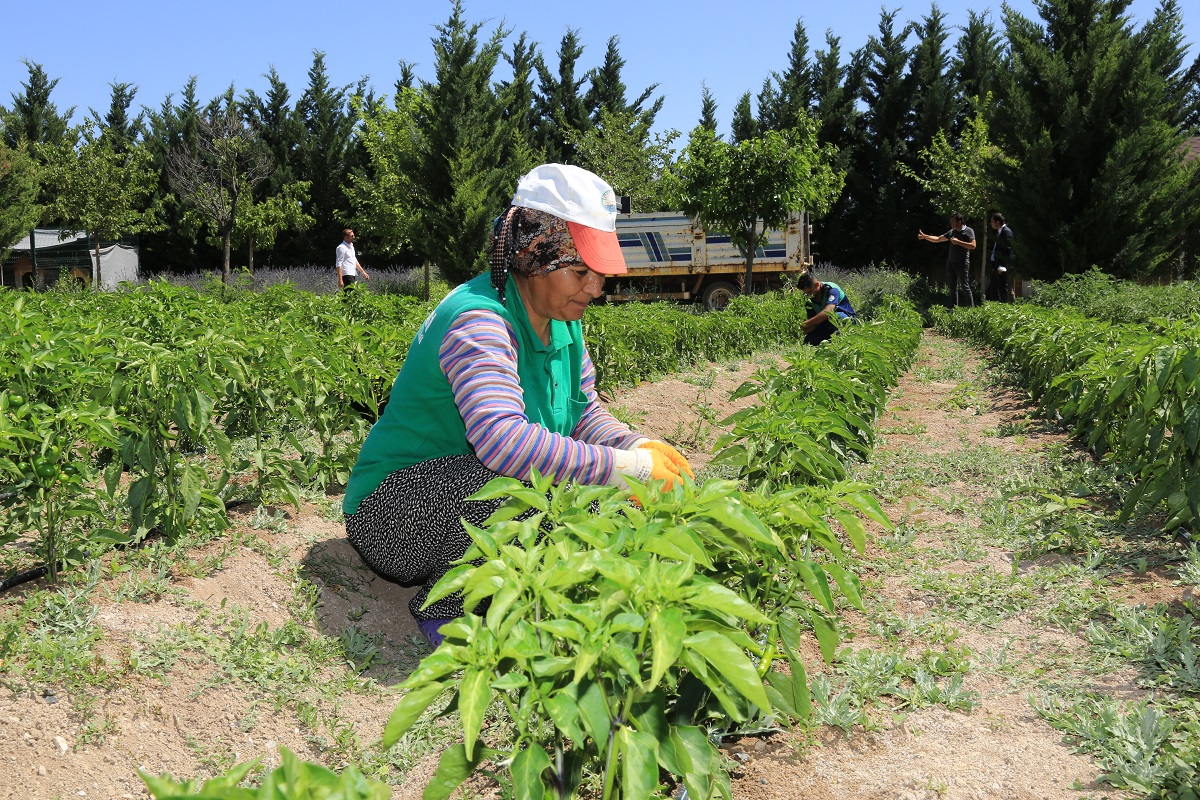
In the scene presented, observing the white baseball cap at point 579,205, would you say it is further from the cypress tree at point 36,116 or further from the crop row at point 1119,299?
the cypress tree at point 36,116

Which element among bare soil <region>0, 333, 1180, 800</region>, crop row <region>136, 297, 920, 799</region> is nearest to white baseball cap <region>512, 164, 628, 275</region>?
crop row <region>136, 297, 920, 799</region>

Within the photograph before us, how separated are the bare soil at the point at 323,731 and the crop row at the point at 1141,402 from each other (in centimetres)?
39

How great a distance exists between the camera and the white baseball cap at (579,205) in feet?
8.02


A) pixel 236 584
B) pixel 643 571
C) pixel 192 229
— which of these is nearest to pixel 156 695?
pixel 236 584

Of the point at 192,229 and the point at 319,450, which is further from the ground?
the point at 192,229

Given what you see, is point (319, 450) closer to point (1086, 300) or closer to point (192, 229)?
point (1086, 300)


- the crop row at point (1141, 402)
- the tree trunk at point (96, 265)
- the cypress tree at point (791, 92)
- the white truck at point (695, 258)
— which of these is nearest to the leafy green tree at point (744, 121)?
the cypress tree at point (791, 92)

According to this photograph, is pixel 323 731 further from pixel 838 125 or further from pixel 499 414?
pixel 838 125

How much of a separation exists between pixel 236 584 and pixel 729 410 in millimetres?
4742

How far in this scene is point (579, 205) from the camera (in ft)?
8.02

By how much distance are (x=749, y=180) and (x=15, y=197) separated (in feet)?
57.9

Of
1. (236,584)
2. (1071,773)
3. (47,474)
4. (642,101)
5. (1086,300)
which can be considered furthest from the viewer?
(642,101)

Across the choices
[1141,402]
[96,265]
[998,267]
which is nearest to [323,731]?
[1141,402]

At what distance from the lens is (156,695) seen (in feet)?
7.68
